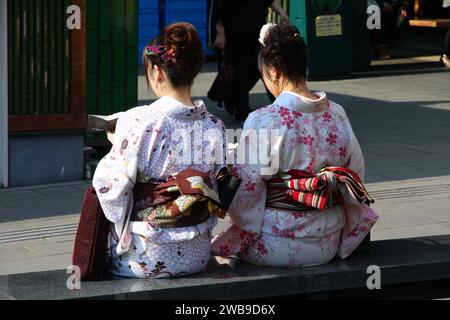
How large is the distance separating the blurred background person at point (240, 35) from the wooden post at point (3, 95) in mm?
2917

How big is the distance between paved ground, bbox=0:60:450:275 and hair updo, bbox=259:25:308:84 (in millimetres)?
1968

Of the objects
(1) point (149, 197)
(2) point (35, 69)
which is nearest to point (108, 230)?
(1) point (149, 197)

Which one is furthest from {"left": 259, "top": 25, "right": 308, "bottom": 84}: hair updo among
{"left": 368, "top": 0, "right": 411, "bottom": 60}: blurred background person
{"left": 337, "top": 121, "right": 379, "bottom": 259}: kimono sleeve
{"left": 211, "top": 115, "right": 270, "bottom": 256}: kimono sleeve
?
{"left": 368, "top": 0, "right": 411, "bottom": 60}: blurred background person

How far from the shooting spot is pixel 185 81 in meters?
4.09

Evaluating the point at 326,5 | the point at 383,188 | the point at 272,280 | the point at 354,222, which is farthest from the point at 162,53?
the point at 326,5

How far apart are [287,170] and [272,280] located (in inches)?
18.4

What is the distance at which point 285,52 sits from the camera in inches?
171

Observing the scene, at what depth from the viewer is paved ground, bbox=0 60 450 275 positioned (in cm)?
617

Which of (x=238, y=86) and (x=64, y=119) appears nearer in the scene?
(x=64, y=119)

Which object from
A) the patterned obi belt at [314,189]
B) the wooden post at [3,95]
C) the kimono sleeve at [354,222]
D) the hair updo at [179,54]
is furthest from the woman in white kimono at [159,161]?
the wooden post at [3,95]

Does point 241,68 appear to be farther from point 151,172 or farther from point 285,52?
point 151,172

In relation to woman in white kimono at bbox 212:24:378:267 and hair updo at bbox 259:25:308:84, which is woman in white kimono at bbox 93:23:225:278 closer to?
woman in white kimono at bbox 212:24:378:267
